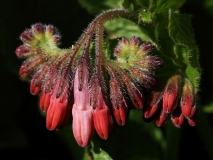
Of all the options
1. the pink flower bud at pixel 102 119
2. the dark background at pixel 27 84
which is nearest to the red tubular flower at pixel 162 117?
the pink flower bud at pixel 102 119

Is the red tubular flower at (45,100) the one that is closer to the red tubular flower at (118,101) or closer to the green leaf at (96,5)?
the red tubular flower at (118,101)

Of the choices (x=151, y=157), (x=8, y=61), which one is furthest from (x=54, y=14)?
(x=151, y=157)

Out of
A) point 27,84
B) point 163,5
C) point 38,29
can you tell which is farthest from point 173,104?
point 27,84

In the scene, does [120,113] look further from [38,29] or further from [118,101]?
[38,29]

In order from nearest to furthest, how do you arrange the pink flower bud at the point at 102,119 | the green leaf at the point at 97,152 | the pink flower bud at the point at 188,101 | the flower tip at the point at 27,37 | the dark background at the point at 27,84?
the pink flower bud at the point at 102,119, the pink flower bud at the point at 188,101, the flower tip at the point at 27,37, the green leaf at the point at 97,152, the dark background at the point at 27,84

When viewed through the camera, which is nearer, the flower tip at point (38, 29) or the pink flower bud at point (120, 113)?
the pink flower bud at point (120, 113)

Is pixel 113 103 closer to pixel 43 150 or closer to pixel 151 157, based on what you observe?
pixel 151 157

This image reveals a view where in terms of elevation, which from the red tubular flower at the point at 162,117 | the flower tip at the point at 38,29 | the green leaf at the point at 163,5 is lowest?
the red tubular flower at the point at 162,117
